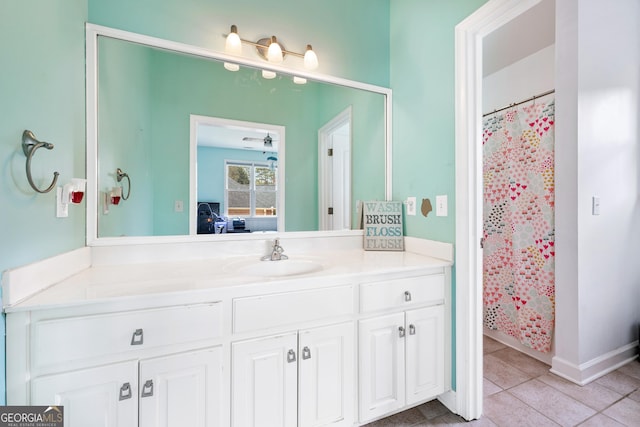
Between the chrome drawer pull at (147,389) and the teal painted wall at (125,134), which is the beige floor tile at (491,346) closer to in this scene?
the chrome drawer pull at (147,389)

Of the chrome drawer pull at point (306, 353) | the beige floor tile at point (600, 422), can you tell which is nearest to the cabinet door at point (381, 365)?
the chrome drawer pull at point (306, 353)

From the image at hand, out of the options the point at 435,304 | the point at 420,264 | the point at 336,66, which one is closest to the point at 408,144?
the point at 336,66

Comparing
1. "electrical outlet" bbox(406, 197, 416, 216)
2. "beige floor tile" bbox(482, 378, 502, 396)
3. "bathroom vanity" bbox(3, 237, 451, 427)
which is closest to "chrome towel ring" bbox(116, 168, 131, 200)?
"bathroom vanity" bbox(3, 237, 451, 427)

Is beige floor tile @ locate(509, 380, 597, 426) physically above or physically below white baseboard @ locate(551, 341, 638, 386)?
below

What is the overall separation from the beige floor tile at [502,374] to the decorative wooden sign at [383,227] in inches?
41.9

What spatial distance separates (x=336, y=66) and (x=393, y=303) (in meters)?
1.47

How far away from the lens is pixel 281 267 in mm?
1503

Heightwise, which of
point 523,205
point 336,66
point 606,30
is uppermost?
point 606,30

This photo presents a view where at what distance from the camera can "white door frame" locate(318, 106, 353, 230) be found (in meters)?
1.82

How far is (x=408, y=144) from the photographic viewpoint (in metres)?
1.76

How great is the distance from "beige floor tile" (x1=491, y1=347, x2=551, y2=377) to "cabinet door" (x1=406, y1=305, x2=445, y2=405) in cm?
91

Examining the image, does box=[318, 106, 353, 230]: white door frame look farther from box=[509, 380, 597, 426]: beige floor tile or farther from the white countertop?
box=[509, 380, 597, 426]: beige floor tile

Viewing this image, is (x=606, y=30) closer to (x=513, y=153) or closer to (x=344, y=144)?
(x=513, y=153)

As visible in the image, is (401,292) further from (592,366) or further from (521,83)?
(521,83)
